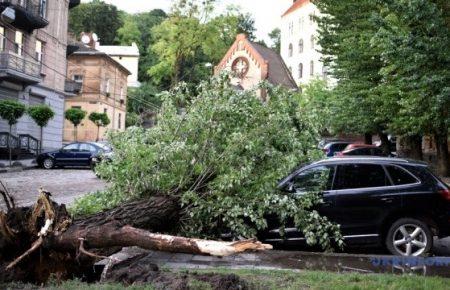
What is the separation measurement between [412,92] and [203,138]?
30.3ft

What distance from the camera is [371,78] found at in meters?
22.9

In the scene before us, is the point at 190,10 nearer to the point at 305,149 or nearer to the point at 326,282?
the point at 305,149

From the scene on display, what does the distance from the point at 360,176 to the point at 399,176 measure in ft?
1.95

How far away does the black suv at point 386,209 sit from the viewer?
7777mm

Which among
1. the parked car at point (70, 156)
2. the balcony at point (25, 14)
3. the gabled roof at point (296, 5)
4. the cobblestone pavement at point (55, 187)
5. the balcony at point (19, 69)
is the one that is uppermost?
the gabled roof at point (296, 5)

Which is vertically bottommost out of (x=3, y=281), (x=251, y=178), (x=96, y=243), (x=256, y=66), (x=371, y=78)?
(x=3, y=281)

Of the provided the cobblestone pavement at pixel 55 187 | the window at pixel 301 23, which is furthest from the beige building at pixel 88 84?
the window at pixel 301 23

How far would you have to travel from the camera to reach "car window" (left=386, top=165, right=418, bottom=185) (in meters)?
8.04

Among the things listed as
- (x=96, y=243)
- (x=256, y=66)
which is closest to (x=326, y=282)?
(x=96, y=243)

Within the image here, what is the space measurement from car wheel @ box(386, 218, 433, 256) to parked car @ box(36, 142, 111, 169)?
65.7 ft

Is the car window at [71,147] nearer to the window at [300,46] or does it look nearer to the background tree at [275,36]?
the window at [300,46]

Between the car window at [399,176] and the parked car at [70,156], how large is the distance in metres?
19.7

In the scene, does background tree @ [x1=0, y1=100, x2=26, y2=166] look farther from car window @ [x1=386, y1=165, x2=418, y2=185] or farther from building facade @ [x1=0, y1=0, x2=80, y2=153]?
car window @ [x1=386, y1=165, x2=418, y2=185]

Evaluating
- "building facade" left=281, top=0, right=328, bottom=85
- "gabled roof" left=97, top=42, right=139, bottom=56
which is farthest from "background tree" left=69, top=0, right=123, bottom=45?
"building facade" left=281, top=0, right=328, bottom=85
